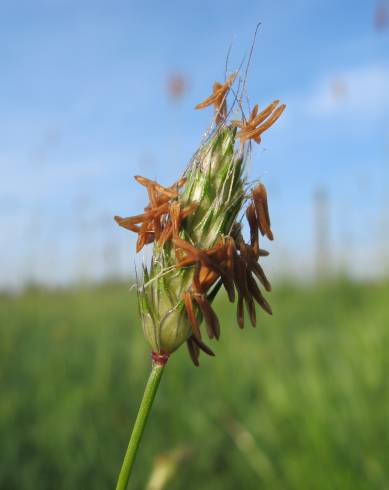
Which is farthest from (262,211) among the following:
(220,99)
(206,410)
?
(206,410)

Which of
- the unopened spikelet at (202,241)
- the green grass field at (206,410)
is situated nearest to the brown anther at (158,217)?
the unopened spikelet at (202,241)

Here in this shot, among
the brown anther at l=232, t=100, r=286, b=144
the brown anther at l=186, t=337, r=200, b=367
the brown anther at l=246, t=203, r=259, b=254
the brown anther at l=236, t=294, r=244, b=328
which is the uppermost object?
the brown anther at l=232, t=100, r=286, b=144

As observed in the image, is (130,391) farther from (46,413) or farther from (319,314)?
(319,314)

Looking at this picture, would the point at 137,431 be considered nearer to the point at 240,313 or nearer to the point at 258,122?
the point at 240,313

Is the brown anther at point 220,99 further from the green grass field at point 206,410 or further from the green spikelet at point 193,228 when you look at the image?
the green grass field at point 206,410

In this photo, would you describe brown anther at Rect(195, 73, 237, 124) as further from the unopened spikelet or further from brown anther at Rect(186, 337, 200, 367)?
brown anther at Rect(186, 337, 200, 367)

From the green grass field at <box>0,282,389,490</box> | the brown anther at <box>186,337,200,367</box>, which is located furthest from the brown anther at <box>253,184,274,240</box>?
the green grass field at <box>0,282,389,490</box>

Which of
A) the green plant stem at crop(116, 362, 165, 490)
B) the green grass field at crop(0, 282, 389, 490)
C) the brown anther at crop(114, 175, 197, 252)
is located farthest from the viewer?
the green grass field at crop(0, 282, 389, 490)

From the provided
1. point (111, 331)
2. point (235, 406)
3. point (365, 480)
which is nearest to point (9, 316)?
point (111, 331)

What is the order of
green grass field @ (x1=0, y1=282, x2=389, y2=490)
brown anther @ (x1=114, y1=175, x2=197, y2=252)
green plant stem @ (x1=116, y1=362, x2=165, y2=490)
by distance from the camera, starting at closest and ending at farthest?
1. green plant stem @ (x1=116, y1=362, x2=165, y2=490)
2. brown anther @ (x1=114, y1=175, x2=197, y2=252)
3. green grass field @ (x1=0, y1=282, x2=389, y2=490)
